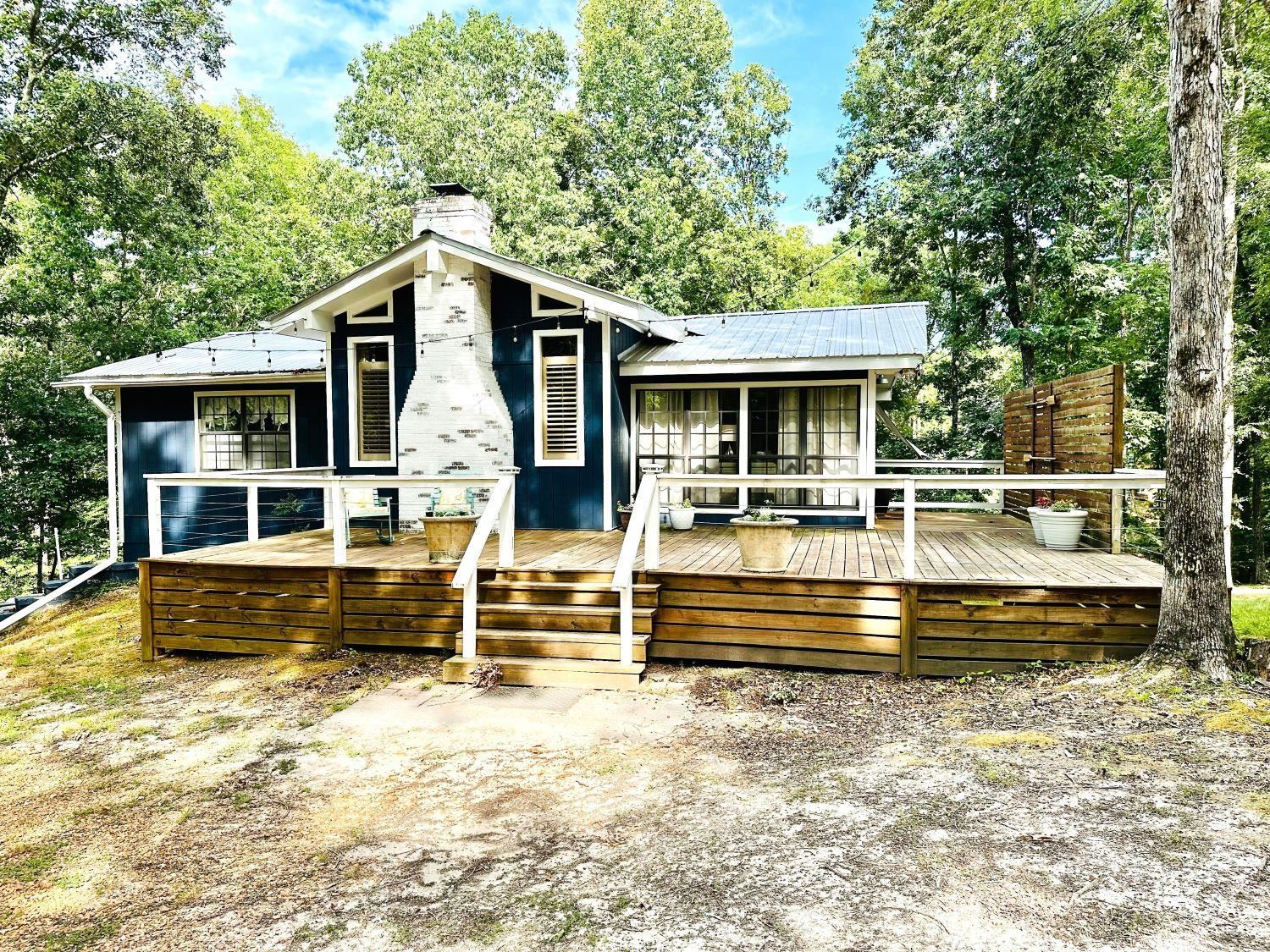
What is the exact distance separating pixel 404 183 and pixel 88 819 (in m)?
21.2

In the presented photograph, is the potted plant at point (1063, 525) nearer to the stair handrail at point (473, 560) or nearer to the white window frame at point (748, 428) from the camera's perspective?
the white window frame at point (748, 428)

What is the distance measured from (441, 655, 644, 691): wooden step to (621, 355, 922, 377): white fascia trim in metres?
4.27

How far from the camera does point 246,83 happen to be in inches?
1008

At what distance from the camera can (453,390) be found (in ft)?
27.4

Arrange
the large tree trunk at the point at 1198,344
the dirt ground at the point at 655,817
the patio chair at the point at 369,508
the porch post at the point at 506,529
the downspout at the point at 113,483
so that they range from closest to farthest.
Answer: the dirt ground at the point at 655,817 → the large tree trunk at the point at 1198,344 → the porch post at the point at 506,529 → the patio chair at the point at 369,508 → the downspout at the point at 113,483

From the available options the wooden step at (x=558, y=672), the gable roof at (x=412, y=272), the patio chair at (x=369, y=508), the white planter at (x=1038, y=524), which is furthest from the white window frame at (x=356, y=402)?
the white planter at (x=1038, y=524)

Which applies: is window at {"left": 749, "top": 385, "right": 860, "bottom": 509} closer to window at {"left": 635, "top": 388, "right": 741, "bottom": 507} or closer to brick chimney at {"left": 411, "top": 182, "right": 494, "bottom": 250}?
window at {"left": 635, "top": 388, "right": 741, "bottom": 507}

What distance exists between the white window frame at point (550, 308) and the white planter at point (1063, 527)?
5.27 m

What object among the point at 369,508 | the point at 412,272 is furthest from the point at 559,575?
the point at 412,272

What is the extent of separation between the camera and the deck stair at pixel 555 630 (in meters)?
5.45

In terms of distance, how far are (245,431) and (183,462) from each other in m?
1.05

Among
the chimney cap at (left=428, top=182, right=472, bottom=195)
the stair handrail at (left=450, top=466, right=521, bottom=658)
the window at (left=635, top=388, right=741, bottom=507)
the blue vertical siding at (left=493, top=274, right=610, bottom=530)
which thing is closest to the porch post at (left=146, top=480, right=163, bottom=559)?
the stair handrail at (left=450, top=466, right=521, bottom=658)

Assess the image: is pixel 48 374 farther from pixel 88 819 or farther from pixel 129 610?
pixel 88 819

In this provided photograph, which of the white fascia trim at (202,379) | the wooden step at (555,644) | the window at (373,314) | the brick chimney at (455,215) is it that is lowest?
the wooden step at (555,644)
